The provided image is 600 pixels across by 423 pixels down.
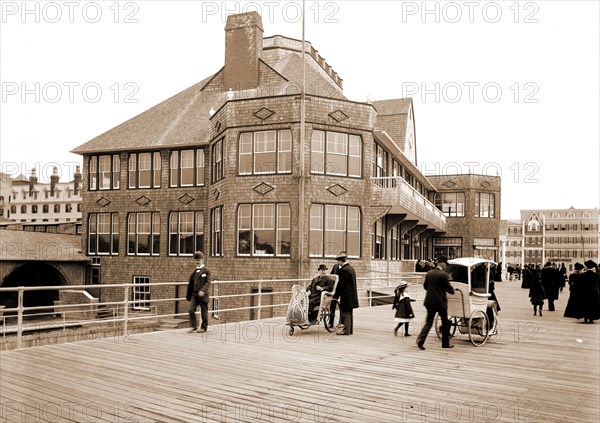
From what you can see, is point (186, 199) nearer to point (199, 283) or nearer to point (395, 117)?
point (395, 117)

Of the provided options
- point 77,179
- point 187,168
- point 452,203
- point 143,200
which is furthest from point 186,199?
point 77,179

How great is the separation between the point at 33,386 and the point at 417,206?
1098 inches

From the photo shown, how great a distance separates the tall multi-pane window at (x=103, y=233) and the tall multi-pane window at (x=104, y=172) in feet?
5.97

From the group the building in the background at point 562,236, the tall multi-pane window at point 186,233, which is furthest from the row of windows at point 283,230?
the building in the background at point 562,236

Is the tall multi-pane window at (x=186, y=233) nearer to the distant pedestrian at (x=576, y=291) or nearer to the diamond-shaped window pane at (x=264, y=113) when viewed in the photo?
the diamond-shaped window pane at (x=264, y=113)

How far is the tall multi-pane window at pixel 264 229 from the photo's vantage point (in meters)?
26.8

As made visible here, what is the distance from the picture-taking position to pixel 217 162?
3039 cm

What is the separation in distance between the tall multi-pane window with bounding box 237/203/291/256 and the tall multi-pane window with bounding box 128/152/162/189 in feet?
32.3

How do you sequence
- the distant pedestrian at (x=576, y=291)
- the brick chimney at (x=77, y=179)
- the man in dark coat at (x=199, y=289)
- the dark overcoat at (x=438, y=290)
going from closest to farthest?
1. the dark overcoat at (x=438, y=290)
2. the man in dark coat at (x=199, y=289)
3. the distant pedestrian at (x=576, y=291)
4. the brick chimney at (x=77, y=179)

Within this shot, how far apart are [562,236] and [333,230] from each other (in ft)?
388

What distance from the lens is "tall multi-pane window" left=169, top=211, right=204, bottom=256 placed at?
34031 millimetres

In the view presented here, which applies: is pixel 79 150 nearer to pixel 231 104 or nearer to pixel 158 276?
pixel 158 276

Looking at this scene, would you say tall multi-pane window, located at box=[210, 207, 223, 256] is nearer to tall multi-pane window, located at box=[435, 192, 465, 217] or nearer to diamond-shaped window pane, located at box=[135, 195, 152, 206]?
diamond-shaped window pane, located at box=[135, 195, 152, 206]

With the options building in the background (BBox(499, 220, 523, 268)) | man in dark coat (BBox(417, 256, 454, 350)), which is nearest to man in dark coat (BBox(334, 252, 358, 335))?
man in dark coat (BBox(417, 256, 454, 350))
